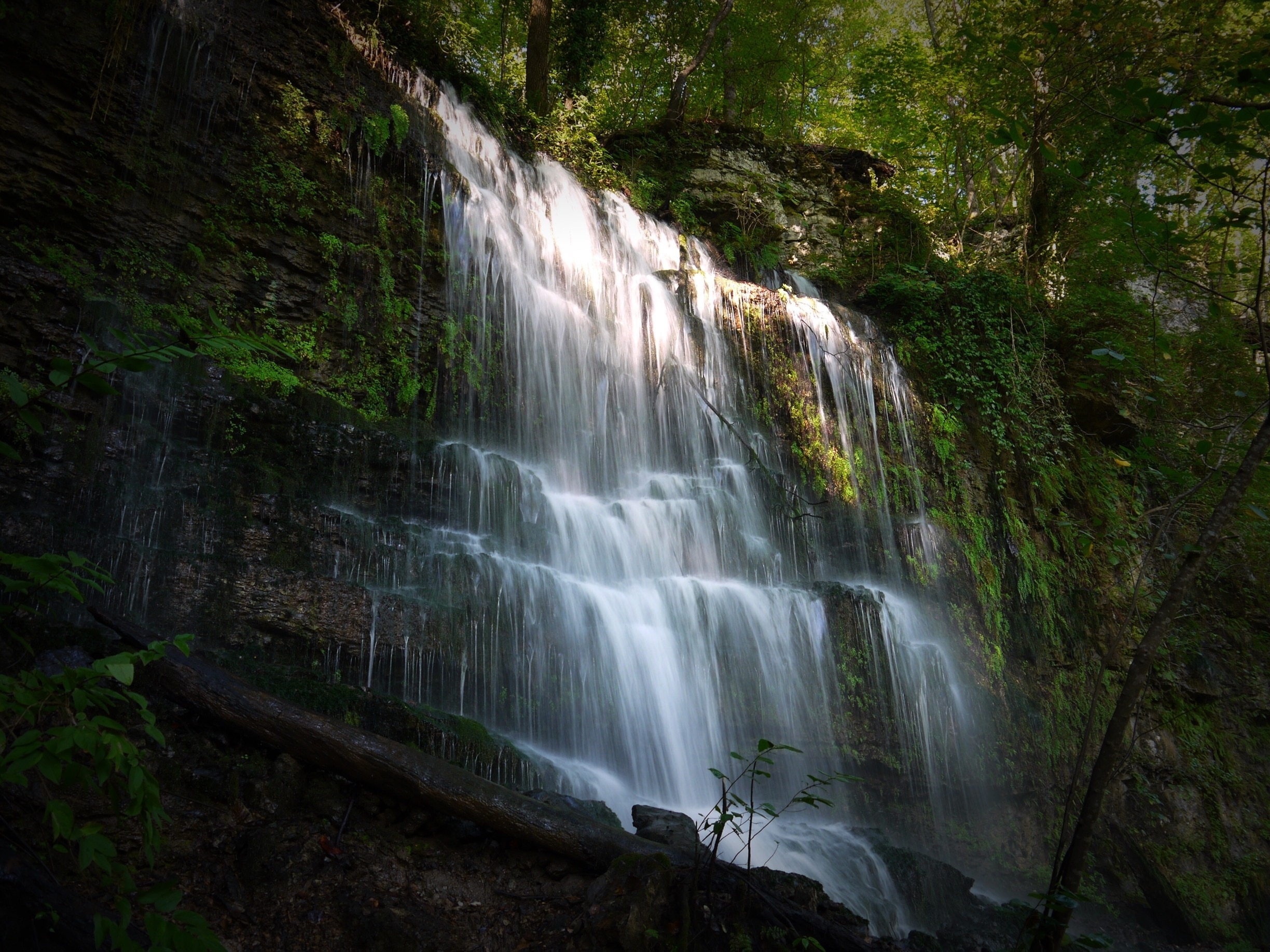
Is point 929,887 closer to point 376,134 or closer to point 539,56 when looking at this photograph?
point 376,134

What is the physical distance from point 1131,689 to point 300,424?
5.92 m

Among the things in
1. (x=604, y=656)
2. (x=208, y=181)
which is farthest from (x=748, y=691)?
(x=208, y=181)

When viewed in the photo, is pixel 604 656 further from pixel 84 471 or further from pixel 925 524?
pixel 925 524

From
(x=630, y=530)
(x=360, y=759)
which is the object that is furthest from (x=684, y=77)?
(x=360, y=759)

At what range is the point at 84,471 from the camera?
186 inches

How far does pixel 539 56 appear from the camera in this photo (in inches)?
427

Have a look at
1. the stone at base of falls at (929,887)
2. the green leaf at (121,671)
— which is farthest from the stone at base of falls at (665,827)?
the stone at base of falls at (929,887)

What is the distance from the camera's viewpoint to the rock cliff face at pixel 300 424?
4.86 m

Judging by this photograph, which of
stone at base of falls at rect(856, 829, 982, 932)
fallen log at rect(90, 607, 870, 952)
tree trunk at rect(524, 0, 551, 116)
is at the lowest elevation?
stone at base of falls at rect(856, 829, 982, 932)

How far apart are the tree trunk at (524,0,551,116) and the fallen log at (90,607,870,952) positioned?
9.89 m

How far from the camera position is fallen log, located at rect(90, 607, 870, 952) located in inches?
133

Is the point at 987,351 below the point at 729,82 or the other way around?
below

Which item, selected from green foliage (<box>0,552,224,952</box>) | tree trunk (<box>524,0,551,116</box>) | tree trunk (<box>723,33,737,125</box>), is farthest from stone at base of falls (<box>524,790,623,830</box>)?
tree trunk (<box>723,33,737,125</box>)

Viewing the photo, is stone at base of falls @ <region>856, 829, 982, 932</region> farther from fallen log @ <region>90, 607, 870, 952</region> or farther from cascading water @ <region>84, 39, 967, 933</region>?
fallen log @ <region>90, 607, 870, 952</region>
